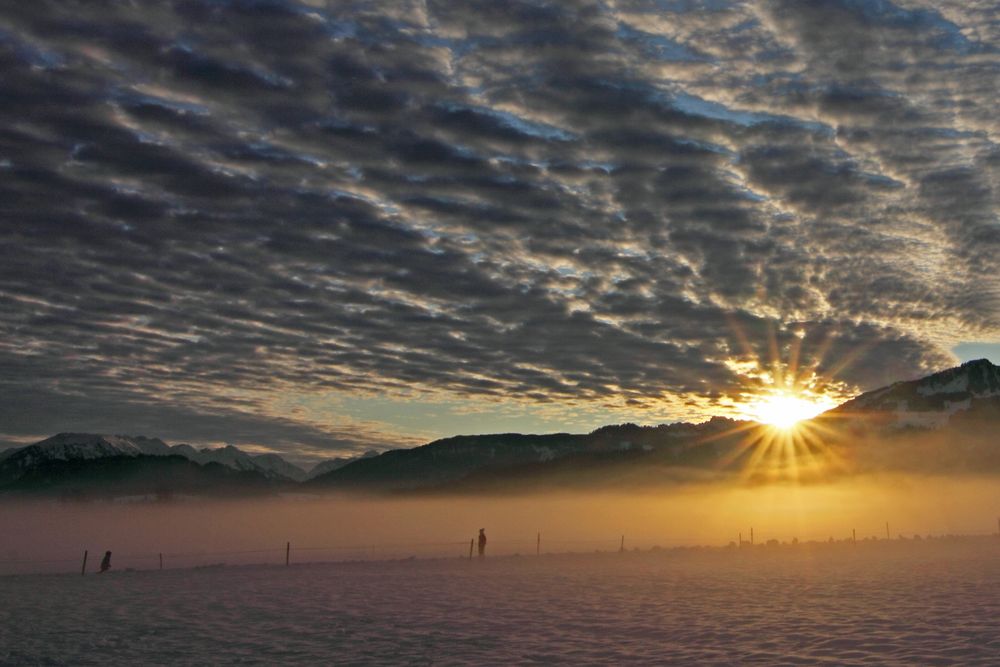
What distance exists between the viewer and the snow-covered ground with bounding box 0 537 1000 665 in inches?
1292

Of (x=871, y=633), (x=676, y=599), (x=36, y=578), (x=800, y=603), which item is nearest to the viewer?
(x=871, y=633)

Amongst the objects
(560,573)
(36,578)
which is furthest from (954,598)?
(36,578)

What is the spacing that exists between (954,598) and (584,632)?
902 inches

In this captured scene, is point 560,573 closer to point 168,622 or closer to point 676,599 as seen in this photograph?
point 676,599

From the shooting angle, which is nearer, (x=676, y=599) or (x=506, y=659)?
(x=506, y=659)

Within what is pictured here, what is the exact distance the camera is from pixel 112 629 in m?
42.2

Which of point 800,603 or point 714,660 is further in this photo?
point 800,603

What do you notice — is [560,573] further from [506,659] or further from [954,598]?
[506,659]

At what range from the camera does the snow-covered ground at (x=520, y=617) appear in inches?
1292

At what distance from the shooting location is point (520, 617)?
44188 mm

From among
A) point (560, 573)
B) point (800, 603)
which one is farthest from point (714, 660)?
point (560, 573)

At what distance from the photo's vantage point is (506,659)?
105 ft

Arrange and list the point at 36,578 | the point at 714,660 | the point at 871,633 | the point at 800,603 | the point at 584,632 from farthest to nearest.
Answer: the point at 36,578 → the point at 800,603 → the point at 584,632 → the point at 871,633 → the point at 714,660

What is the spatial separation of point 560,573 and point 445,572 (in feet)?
34.1
